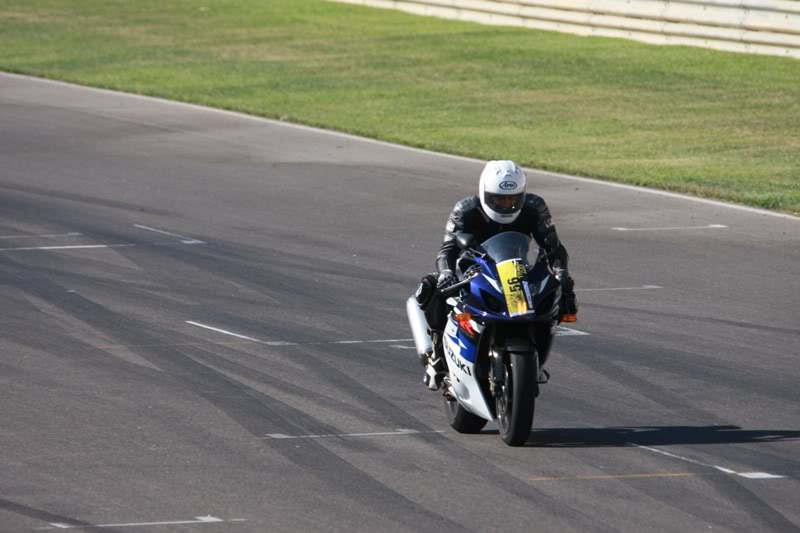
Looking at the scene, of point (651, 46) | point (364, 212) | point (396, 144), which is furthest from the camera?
point (651, 46)

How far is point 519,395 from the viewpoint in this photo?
9398mm

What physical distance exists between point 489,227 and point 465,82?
22.7 metres

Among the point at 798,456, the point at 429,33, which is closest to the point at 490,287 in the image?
the point at 798,456

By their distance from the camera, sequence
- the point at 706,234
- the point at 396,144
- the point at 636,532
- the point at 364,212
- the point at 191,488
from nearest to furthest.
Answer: the point at 636,532, the point at 191,488, the point at 706,234, the point at 364,212, the point at 396,144

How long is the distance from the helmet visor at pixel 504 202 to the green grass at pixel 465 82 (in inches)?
412

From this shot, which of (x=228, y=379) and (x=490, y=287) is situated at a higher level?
(x=490, y=287)

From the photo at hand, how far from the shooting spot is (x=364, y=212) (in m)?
19.3

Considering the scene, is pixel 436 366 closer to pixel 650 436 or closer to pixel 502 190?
pixel 502 190

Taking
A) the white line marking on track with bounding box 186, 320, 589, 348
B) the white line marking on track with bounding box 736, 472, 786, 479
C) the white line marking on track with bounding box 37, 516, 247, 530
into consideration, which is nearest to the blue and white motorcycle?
the white line marking on track with bounding box 736, 472, 786, 479

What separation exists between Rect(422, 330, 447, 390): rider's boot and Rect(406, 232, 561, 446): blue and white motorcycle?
293 millimetres

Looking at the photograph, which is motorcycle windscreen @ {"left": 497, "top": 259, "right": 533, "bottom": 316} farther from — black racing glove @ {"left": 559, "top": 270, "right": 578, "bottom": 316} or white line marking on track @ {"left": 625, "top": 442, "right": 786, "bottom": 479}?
white line marking on track @ {"left": 625, "top": 442, "right": 786, "bottom": 479}

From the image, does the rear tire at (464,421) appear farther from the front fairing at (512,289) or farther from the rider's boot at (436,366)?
the front fairing at (512,289)

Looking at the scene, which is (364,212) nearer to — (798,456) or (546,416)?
(546,416)

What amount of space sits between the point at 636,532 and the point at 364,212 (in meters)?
11.6
